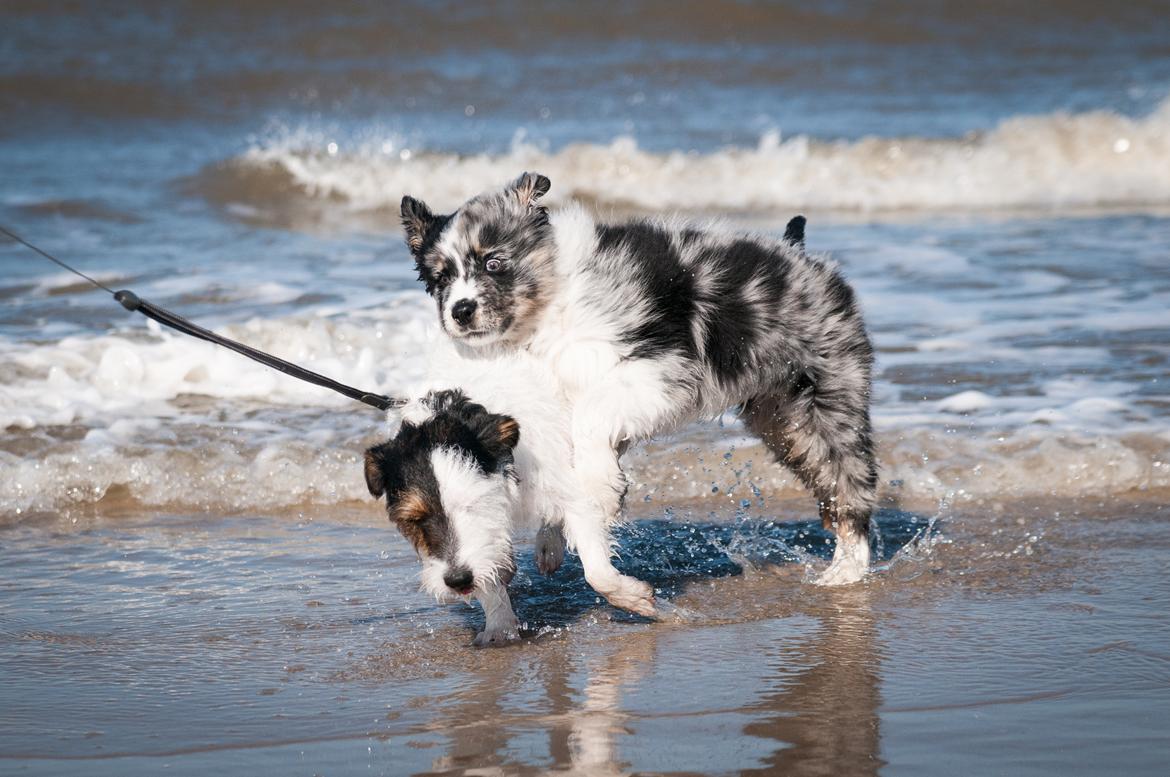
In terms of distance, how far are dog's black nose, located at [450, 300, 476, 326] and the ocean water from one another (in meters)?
1.15

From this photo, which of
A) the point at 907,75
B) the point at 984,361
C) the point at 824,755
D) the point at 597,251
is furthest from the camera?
the point at 907,75

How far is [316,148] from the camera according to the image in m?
18.1

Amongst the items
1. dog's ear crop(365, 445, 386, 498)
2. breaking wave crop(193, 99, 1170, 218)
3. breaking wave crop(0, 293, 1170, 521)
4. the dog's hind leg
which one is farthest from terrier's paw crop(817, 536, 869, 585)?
breaking wave crop(193, 99, 1170, 218)

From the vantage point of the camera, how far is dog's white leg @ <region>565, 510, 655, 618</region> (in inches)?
194

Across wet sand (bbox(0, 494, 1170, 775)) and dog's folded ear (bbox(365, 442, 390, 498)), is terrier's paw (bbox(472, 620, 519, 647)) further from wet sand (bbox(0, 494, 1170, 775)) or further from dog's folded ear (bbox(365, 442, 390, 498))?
dog's folded ear (bbox(365, 442, 390, 498))

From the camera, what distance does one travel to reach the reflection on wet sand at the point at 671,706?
377 centimetres

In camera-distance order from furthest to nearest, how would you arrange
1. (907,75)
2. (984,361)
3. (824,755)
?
(907,75)
(984,361)
(824,755)

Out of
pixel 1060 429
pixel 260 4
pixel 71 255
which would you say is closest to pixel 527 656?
pixel 1060 429

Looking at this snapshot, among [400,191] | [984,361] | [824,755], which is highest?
[400,191]

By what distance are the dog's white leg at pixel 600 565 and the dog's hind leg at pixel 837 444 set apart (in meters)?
0.97

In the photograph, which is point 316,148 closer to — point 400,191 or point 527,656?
point 400,191

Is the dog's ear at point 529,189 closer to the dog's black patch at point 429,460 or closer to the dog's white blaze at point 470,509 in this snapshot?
the dog's black patch at point 429,460

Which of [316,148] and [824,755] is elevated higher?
[316,148]

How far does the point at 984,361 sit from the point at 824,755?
17.2 ft
